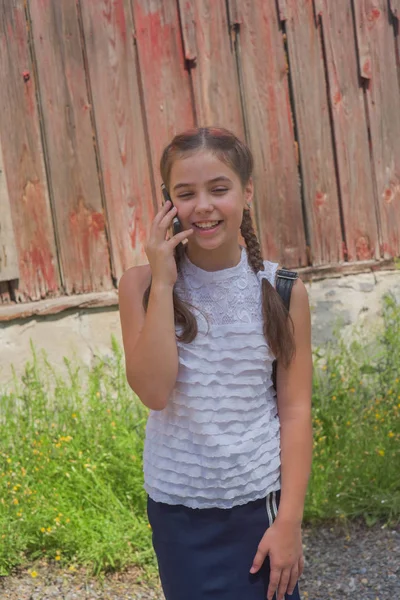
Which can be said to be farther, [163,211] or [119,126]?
[119,126]

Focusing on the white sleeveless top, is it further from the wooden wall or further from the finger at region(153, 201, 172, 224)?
the wooden wall

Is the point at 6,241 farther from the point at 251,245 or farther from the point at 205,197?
the point at 205,197

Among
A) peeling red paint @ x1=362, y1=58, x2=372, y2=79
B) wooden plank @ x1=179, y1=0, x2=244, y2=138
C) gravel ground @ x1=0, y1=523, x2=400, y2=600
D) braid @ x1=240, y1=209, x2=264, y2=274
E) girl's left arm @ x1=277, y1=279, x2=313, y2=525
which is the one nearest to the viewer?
girl's left arm @ x1=277, y1=279, x2=313, y2=525

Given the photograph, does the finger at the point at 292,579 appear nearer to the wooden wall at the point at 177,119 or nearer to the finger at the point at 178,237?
the finger at the point at 178,237

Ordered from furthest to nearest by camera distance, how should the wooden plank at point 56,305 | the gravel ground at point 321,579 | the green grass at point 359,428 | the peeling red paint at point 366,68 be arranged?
1. the peeling red paint at point 366,68
2. the wooden plank at point 56,305
3. the green grass at point 359,428
4. the gravel ground at point 321,579

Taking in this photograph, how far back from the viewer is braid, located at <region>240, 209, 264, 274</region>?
2.08 metres

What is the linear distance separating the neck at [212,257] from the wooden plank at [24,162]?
7.39ft

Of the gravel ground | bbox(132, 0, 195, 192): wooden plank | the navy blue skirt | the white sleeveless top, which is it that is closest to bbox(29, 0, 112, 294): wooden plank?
bbox(132, 0, 195, 192): wooden plank

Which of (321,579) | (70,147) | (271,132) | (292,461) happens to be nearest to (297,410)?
(292,461)

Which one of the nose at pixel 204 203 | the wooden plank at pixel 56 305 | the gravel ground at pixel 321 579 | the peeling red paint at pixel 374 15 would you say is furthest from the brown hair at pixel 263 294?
the peeling red paint at pixel 374 15

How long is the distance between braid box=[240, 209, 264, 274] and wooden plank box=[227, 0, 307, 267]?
2.34 meters

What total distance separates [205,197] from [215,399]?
1.61 ft

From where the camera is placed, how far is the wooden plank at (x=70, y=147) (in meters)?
4.09

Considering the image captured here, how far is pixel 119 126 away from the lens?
4.21m
